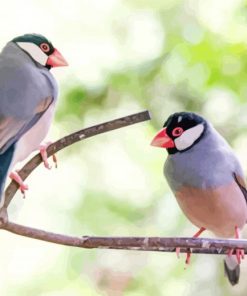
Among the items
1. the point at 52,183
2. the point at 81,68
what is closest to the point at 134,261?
the point at 52,183

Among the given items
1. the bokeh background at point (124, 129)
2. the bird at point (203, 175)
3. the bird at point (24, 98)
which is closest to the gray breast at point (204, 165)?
the bird at point (203, 175)

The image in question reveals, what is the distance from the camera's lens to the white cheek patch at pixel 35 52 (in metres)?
0.86

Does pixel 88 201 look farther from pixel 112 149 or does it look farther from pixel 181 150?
pixel 181 150

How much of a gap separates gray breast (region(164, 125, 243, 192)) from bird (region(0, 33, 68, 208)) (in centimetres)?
15

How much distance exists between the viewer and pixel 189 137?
2.75 ft

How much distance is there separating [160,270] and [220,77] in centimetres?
35

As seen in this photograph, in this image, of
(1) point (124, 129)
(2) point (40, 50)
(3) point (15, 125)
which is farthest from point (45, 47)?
(1) point (124, 129)

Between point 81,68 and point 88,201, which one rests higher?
point 81,68

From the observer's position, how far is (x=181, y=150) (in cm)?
85

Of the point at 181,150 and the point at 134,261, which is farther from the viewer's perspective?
the point at 134,261

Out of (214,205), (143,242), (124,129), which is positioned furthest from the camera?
(124,129)

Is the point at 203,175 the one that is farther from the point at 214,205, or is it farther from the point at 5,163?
the point at 5,163

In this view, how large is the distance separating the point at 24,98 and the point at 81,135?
79 mm

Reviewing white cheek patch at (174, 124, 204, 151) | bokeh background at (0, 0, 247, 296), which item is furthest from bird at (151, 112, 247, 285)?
bokeh background at (0, 0, 247, 296)
